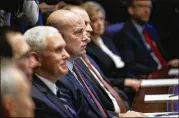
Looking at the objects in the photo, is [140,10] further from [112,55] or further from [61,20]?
[61,20]

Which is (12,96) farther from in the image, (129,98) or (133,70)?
(133,70)

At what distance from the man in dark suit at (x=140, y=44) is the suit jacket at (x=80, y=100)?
1.74 metres

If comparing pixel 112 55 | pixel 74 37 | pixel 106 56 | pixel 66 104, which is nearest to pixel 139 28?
→ pixel 112 55

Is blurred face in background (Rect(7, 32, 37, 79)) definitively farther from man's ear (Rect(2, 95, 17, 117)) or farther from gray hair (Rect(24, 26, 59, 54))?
gray hair (Rect(24, 26, 59, 54))

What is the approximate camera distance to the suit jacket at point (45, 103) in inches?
85.1

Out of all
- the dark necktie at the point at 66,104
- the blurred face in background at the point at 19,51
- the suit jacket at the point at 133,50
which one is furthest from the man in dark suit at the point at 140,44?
the blurred face in background at the point at 19,51

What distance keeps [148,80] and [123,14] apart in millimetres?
1823

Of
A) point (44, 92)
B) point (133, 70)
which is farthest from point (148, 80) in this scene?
point (44, 92)

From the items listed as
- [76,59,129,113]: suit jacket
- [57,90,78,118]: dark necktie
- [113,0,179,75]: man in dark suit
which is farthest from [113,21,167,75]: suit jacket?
[57,90,78,118]: dark necktie

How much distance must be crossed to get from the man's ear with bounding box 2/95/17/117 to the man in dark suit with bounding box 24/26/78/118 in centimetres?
59

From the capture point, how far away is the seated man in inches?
62.1

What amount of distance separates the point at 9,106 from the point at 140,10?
128 inches

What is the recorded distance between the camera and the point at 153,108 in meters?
2.76

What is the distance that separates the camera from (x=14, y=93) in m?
1.57
